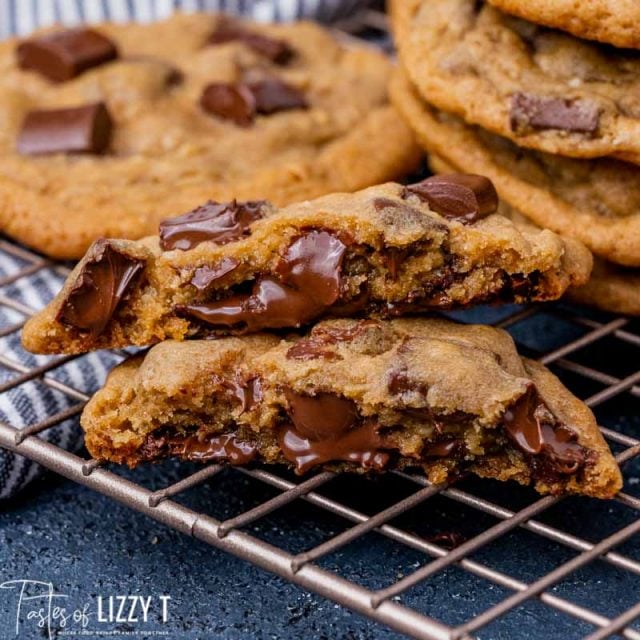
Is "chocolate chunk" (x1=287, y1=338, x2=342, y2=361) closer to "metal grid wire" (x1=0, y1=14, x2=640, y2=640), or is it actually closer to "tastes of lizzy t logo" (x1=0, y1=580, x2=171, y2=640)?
"metal grid wire" (x1=0, y1=14, x2=640, y2=640)

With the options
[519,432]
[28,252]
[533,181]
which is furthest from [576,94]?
[28,252]

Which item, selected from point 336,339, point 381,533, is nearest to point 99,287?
point 336,339

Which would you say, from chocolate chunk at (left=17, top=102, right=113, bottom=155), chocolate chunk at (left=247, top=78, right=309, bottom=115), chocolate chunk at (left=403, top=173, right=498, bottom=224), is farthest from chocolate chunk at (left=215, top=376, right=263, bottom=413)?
chocolate chunk at (left=247, top=78, right=309, bottom=115)

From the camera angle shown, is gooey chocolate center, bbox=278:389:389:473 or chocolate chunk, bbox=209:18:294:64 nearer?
gooey chocolate center, bbox=278:389:389:473

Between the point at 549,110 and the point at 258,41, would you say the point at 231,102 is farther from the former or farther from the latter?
the point at 549,110

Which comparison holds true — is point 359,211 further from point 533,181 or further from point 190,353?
point 533,181
